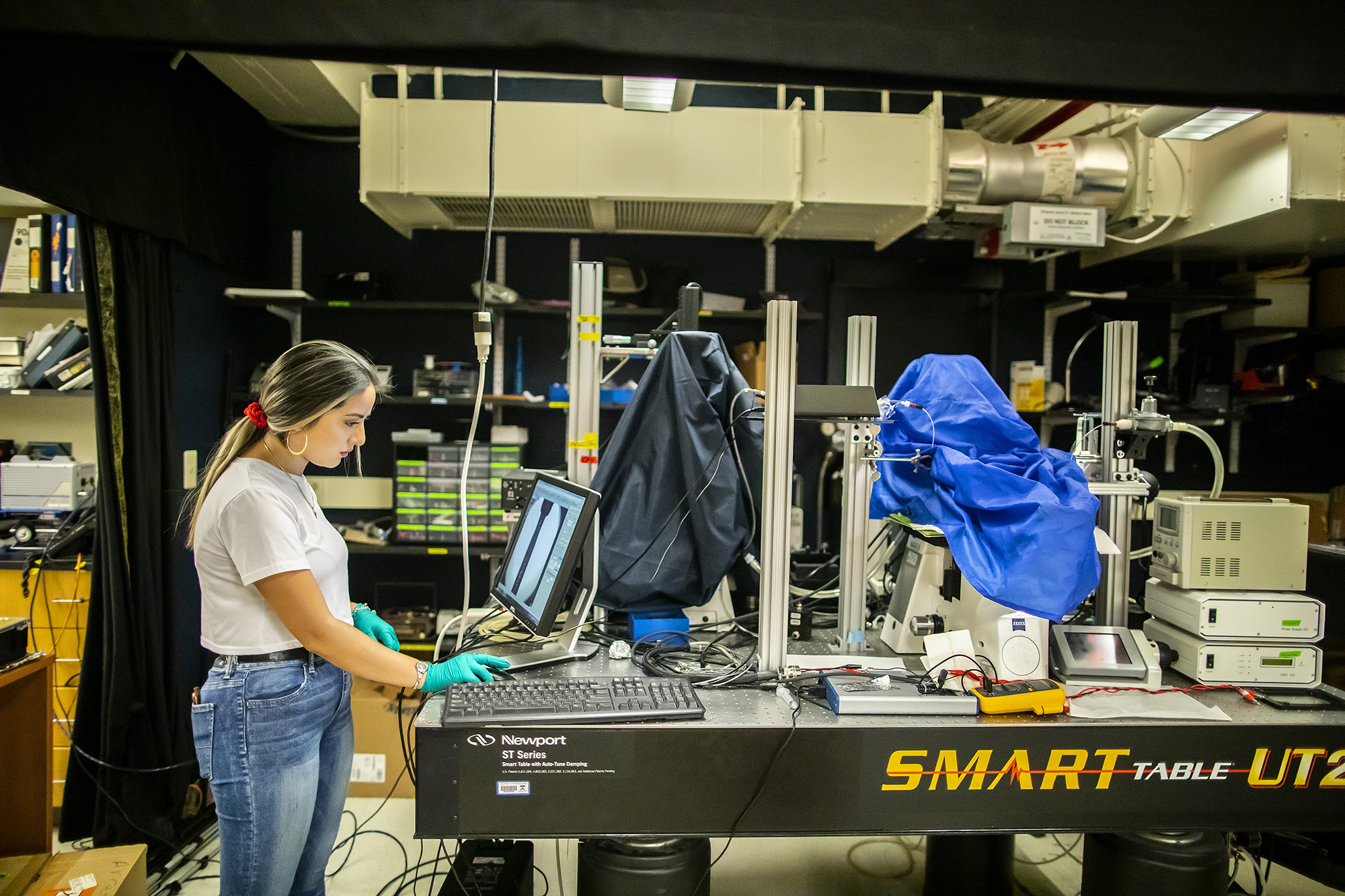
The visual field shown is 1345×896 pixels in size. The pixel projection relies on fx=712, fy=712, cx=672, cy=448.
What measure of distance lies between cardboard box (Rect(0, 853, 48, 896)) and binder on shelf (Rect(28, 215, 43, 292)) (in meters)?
2.06

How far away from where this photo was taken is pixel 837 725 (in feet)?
4.37

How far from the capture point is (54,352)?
9.09 feet

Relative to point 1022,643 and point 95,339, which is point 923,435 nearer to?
point 1022,643

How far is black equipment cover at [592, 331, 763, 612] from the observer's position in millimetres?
1792

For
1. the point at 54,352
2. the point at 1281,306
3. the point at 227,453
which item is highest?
the point at 1281,306

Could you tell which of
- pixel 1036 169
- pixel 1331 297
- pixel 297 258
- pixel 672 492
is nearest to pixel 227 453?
pixel 672 492

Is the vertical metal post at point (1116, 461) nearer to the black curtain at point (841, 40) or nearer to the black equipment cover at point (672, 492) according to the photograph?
the black equipment cover at point (672, 492)

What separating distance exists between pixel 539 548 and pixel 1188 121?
7.86 ft

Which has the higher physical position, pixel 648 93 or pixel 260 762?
pixel 648 93

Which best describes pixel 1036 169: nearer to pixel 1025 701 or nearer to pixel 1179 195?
pixel 1179 195

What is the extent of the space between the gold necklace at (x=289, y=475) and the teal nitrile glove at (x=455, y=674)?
398 millimetres

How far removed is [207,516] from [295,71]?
89.8 inches

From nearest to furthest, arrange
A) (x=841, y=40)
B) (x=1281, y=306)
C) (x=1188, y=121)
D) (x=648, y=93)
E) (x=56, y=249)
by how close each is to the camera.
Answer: (x=841, y=40)
(x=648, y=93)
(x=1188, y=121)
(x=56, y=249)
(x=1281, y=306)

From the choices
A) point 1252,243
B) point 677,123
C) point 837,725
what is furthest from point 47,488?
point 1252,243
